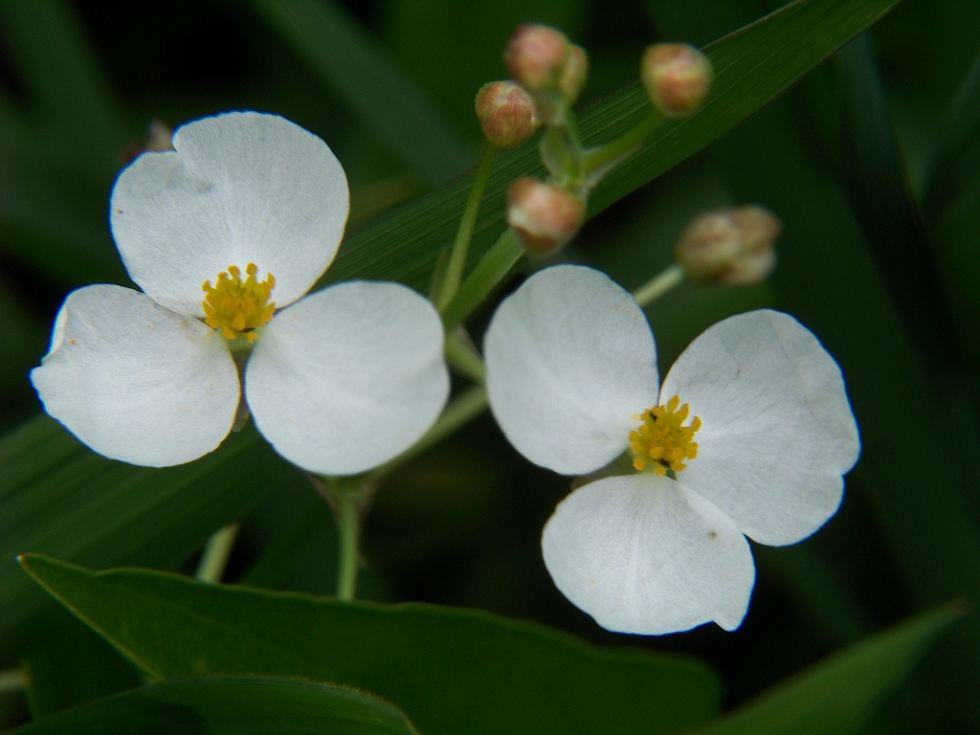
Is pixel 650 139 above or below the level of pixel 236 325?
above

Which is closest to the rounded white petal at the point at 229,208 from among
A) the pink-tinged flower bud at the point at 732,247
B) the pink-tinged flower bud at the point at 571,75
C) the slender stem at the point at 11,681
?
the pink-tinged flower bud at the point at 571,75

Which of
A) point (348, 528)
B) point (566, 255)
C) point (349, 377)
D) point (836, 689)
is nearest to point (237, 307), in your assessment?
point (349, 377)

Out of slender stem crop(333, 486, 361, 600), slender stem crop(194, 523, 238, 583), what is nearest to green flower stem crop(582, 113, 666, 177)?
slender stem crop(333, 486, 361, 600)

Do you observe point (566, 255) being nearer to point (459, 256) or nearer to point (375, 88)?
point (375, 88)

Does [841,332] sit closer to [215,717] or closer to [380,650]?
[380,650]

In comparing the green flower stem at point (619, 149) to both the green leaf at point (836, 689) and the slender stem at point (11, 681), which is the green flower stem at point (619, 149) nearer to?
the green leaf at point (836, 689)

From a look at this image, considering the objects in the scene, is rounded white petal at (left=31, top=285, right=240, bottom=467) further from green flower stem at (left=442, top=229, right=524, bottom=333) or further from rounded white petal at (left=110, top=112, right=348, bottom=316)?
green flower stem at (left=442, top=229, right=524, bottom=333)
